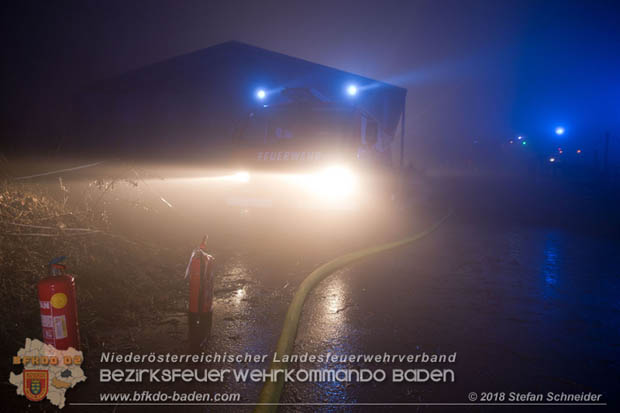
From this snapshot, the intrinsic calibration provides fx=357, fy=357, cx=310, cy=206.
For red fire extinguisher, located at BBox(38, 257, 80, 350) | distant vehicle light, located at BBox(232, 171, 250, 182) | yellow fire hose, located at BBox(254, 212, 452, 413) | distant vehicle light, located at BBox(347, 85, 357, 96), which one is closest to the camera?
yellow fire hose, located at BBox(254, 212, 452, 413)

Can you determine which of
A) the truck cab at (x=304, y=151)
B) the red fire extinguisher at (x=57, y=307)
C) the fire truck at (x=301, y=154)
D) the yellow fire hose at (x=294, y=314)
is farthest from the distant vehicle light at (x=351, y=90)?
the red fire extinguisher at (x=57, y=307)

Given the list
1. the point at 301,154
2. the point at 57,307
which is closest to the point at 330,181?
the point at 301,154

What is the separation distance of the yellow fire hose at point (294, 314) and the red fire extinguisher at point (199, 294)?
0.72 meters

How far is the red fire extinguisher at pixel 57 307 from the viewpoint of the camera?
96.2 inches

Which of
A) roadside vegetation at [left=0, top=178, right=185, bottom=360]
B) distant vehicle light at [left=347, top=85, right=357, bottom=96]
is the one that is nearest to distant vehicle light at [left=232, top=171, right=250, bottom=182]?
roadside vegetation at [left=0, top=178, right=185, bottom=360]

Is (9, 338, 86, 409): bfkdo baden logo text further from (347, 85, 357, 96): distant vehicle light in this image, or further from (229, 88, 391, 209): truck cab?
(347, 85, 357, 96): distant vehicle light

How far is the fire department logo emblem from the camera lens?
2.27 metres

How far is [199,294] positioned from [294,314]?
90 cm

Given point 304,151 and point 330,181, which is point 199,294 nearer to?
point 330,181

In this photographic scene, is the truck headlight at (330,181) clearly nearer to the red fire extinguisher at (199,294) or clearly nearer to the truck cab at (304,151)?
the truck cab at (304,151)

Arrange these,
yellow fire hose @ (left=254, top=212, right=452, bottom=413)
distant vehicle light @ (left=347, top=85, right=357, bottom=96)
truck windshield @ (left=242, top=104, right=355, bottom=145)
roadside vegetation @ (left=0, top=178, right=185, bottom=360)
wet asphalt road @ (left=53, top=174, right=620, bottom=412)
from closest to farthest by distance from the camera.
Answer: yellow fire hose @ (left=254, top=212, right=452, bottom=413)
wet asphalt road @ (left=53, top=174, right=620, bottom=412)
roadside vegetation @ (left=0, top=178, right=185, bottom=360)
truck windshield @ (left=242, top=104, right=355, bottom=145)
distant vehicle light @ (left=347, top=85, right=357, bottom=96)

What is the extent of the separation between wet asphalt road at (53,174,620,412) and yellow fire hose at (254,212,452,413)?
0.11 metres

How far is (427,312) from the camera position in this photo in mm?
3840

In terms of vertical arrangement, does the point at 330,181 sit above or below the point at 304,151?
below
